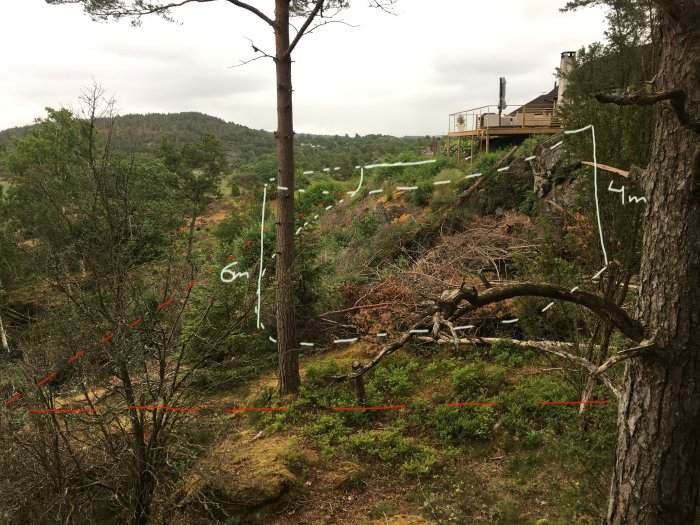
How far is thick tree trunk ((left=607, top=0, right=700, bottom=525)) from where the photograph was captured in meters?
1.98

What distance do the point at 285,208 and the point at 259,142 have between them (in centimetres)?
5516

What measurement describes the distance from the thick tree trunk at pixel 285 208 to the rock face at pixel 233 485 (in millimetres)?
1958

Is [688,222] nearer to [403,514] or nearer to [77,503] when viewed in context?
[403,514]

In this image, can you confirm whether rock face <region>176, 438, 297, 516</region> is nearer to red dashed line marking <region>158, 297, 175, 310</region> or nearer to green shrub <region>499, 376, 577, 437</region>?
red dashed line marking <region>158, 297, 175, 310</region>

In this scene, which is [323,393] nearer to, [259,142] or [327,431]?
[327,431]

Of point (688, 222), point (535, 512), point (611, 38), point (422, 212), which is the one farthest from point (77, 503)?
point (422, 212)

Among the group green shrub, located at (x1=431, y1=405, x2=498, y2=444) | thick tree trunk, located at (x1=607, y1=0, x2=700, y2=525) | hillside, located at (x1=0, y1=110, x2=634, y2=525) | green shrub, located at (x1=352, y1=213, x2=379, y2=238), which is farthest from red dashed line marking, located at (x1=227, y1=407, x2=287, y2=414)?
green shrub, located at (x1=352, y1=213, x2=379, y2=238)

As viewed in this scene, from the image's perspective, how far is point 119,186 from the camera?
4.23 meters

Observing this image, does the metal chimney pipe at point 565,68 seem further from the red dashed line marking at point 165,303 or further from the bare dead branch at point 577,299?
the red dashed line marking at point 165,303

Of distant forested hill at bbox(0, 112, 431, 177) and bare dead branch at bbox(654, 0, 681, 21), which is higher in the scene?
distant forested hill at bbox(0, 112, 431, 177)

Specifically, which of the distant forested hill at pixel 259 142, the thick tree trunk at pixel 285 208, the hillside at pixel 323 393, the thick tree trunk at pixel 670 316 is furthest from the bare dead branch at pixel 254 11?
the distant forested hill at pixel 259 142

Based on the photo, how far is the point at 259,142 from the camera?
58594 millimetres

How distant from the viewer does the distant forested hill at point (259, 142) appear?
113 ft

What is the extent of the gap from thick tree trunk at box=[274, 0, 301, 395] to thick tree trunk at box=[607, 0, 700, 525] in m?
4.47
